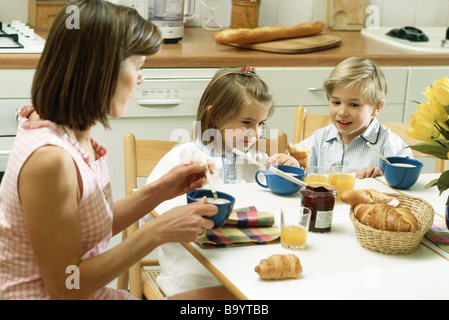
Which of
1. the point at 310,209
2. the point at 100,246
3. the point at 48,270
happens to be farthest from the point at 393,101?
the point at 48,270

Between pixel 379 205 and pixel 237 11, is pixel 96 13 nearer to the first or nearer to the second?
pixel 379 205

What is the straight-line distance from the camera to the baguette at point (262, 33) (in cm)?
288

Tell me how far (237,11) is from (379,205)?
205cm

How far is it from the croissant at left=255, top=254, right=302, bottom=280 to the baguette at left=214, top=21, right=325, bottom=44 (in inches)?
70.3

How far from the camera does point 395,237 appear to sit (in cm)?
136

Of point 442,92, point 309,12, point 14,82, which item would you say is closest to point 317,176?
point 442,92

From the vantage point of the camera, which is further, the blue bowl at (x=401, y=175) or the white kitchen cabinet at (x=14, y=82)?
the white kitchen cabinet at (x=14, y=82)

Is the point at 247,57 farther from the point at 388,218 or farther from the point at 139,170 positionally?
the point at 388,218

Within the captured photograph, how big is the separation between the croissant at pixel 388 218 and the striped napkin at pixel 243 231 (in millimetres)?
208

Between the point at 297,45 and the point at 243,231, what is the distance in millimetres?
1631

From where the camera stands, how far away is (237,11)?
326 cm

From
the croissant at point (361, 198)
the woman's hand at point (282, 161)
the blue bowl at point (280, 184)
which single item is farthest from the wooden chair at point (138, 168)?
the croissant at point (361, 198)

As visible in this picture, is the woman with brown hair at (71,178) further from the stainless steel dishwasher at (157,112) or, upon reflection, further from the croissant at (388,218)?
the stainless steel dishwasher at (157,112)

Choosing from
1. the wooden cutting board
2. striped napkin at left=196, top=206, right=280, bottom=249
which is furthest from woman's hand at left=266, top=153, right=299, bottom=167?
the wooden cutting board
